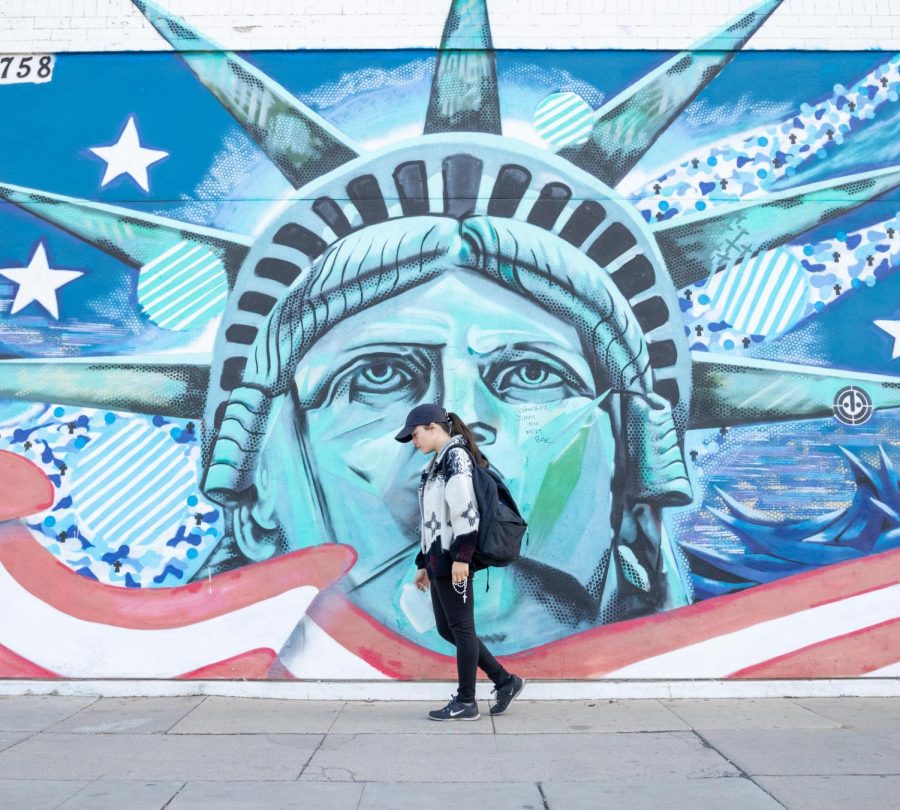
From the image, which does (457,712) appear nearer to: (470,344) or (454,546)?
(454,546)

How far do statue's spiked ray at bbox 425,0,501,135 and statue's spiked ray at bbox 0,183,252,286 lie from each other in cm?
162

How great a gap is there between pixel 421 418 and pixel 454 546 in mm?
762

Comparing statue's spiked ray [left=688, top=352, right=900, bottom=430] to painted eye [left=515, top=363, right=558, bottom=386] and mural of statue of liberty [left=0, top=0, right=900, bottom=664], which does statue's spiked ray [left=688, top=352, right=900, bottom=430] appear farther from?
painted eye [left=515, top=363, right=558, bottom=386]

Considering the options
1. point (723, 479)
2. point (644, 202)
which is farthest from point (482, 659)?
point (644, 202)

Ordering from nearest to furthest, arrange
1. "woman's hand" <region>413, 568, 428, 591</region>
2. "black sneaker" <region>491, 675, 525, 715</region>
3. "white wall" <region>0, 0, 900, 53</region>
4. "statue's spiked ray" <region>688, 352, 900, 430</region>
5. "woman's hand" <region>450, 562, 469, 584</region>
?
1. "woman's hand" <region>450, 562, 469, 584</region>
2. "black sneaker" <region>491, 675, 525, 715</region>
3. "woman's hand" <region>413, 568, 428, 591</region>
4. "statue's spiked ray" <region>688, 352, 900, 430</region>
5. "white wall" <region>0, 0, 900, 53</region>

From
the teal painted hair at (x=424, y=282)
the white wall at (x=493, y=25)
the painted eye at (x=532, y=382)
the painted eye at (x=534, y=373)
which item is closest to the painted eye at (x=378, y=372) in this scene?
the teal painted hair at (x=424, y=282)

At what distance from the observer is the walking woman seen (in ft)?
16.2

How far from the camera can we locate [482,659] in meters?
5.14

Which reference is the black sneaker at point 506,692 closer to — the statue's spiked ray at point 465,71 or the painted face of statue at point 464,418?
the painted face of statue at point 464,418

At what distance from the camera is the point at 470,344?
5867 millimetres

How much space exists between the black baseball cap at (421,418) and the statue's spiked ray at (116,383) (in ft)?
4.99

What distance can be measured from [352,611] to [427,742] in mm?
1295

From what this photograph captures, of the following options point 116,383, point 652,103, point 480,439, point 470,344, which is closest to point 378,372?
point 470,344

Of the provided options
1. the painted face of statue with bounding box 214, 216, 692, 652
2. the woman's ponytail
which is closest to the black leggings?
the painted face of statue with bounding box 214, 216, 692, 652
